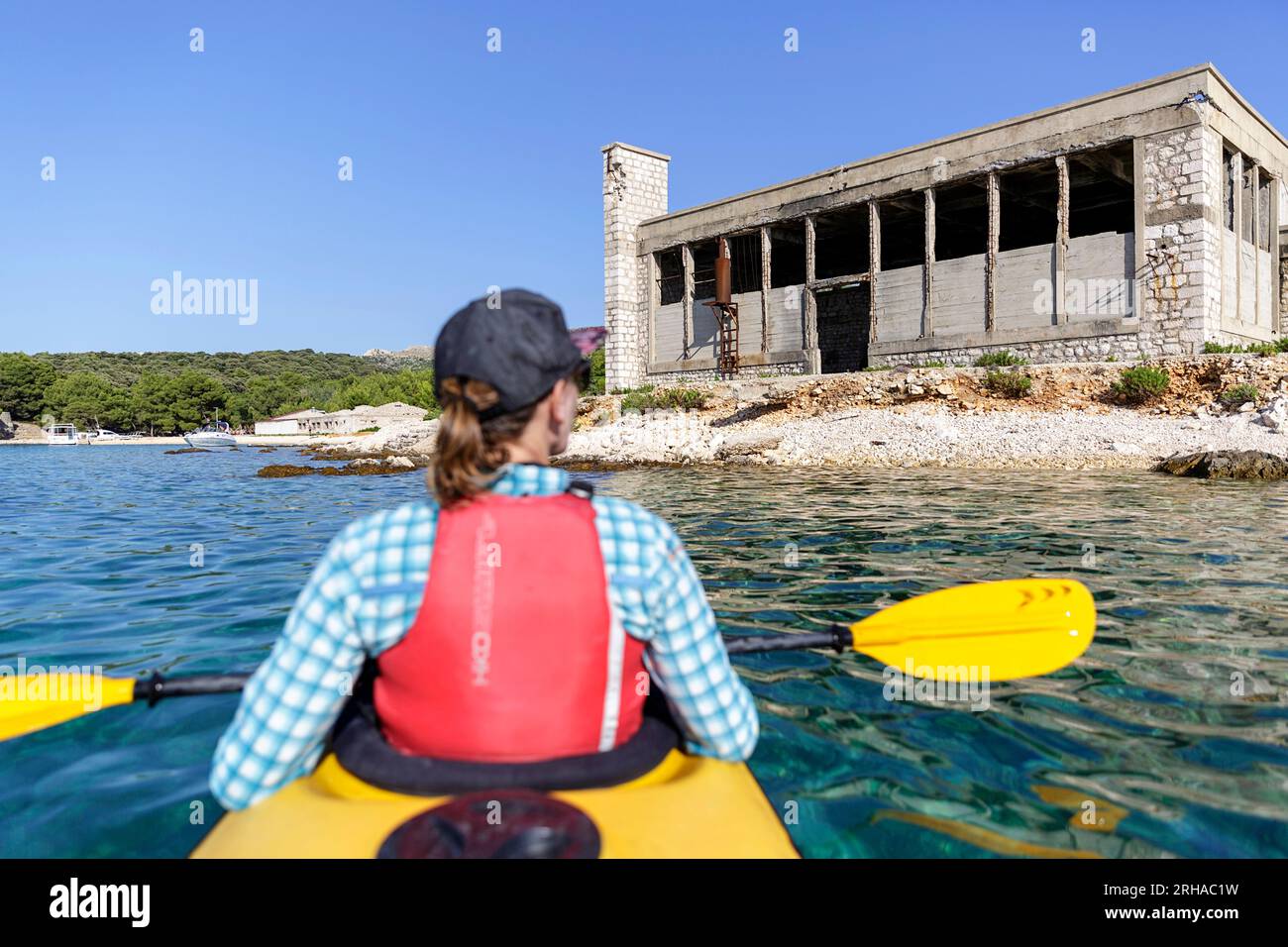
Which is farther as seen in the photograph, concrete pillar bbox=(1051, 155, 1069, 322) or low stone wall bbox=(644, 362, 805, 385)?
low stone wall bbox=(644, 362, 805, 385)

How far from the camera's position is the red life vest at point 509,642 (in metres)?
1.77

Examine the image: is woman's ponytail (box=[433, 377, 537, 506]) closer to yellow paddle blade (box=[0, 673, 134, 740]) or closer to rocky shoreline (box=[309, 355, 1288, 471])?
yellow paddle blade (box=[0, 673, 134, 740])

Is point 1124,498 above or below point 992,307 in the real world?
below

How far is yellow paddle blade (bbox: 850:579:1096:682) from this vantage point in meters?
3.61

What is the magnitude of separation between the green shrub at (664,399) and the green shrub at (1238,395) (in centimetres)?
1380

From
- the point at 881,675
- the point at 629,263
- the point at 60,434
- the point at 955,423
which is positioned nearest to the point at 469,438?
the point at 881,675

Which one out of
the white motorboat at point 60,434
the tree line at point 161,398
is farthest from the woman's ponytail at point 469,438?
the white motorboat at point 60,434

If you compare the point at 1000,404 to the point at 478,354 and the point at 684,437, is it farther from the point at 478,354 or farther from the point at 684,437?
the point at 478,354

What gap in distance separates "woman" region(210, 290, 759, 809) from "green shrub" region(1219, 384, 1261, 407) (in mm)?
19556

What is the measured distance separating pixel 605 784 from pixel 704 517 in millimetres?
8999

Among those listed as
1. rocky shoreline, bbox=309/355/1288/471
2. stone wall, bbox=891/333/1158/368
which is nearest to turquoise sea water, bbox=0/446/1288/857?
rocky shoreline, bbox=309/355/1288/471

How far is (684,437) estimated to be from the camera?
943 inches

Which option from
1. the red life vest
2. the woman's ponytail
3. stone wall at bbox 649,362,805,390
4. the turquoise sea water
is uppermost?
stone wall at bbox 649,362,805,390
